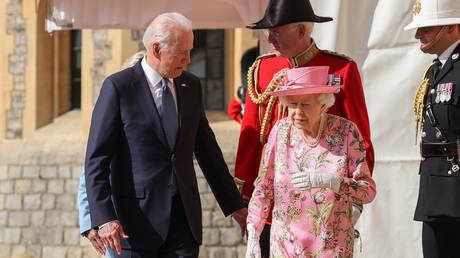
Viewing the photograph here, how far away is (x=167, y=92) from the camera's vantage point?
5.30 meters

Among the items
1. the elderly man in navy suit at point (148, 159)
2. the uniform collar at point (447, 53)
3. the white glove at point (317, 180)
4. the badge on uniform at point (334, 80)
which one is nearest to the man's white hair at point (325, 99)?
the badge on uniform at point (334, 80)

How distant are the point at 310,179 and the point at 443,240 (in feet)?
3.56

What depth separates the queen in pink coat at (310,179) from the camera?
15.9 ft

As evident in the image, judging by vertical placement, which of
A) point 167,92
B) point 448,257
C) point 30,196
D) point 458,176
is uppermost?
point 167,92

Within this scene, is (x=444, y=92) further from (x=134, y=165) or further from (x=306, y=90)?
(x=134, y=165)

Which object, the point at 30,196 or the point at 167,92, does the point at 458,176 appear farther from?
the point at 30,196

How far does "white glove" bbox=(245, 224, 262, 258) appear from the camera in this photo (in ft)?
16.0

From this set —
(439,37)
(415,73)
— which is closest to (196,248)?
(439,37)

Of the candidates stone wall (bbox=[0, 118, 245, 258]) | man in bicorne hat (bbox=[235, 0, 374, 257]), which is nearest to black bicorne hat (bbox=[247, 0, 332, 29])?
man in bicorne hat (bbox=[235, 0, 374, 257])

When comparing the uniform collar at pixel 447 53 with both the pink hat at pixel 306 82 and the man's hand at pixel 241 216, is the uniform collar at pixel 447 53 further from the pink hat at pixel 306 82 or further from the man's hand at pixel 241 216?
the man's hand at pixel 241 216

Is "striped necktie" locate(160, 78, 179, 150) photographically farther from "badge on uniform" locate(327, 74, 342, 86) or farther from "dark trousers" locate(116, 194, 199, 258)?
"badge on uniform" locate(327, 74, 342, 86)

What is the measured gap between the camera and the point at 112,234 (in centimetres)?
506

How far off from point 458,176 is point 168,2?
2986mm

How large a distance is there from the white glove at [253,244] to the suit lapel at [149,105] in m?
0.59
